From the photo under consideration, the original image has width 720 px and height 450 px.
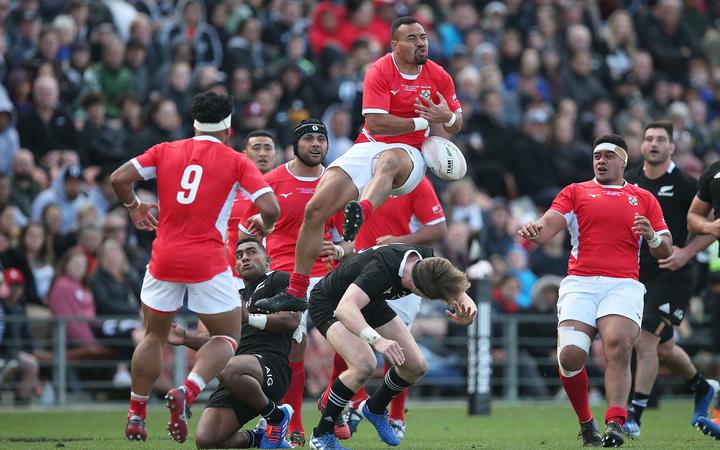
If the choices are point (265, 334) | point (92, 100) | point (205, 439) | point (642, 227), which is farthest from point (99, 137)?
point (642, 227)

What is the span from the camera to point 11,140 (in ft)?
54.6

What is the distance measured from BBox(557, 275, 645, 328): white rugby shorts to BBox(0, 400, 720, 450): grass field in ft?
3.48

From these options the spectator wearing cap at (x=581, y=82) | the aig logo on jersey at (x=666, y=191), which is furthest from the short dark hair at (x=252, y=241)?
the spectator wearing cap at (x=581, y=82)

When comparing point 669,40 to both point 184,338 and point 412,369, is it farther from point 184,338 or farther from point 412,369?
point 184,338

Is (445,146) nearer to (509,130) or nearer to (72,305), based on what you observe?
(72,305)

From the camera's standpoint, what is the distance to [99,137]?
687 inches

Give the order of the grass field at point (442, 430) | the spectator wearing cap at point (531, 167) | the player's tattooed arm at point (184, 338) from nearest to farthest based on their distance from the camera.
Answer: the player's tattooed arm at point (184, 338)
the grass field at point (442, 430)
the spectator wearing cap at point (531, 167)

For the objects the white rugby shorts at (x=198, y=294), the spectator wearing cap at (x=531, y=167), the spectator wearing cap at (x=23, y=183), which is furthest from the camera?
the spectator wearing cap at (x=531, y=167)

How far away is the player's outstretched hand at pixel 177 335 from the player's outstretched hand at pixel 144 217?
85 cm

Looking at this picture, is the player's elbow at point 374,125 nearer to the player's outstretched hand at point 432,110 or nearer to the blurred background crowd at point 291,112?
the player's outstretched hand at point 432,110

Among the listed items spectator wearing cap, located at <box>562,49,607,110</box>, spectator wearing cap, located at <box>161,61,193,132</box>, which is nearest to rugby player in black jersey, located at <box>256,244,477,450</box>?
spectator wearing cap, located at <box>161,61,193,132</box>

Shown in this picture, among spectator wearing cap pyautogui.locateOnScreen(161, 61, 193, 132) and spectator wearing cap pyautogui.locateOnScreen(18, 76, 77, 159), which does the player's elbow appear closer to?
spectator wearing cap pyautogui.locateOnScreen(18, 76, 77, 159)

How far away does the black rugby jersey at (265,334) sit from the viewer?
10664mm

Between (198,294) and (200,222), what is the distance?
1.85 ft
